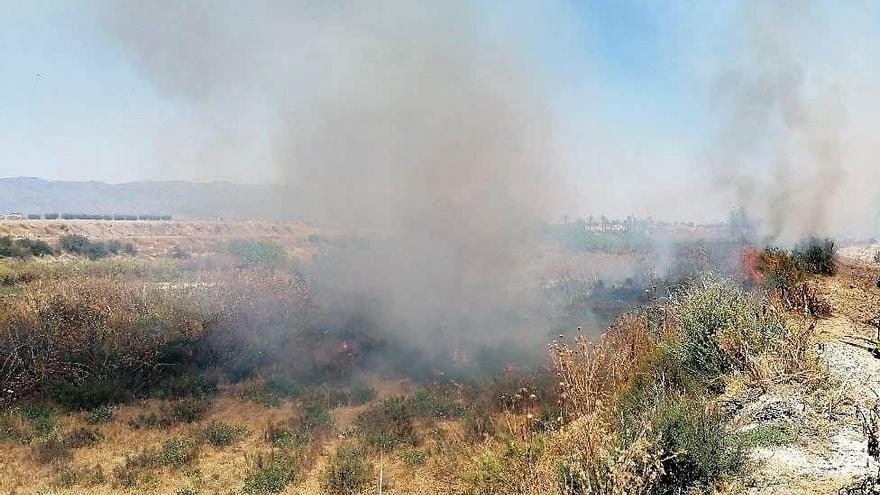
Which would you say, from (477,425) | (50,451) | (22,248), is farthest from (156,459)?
(22,248)

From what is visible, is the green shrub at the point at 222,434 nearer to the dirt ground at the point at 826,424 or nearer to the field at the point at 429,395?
the field at the point at 429,395

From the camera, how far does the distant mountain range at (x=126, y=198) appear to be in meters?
94.8

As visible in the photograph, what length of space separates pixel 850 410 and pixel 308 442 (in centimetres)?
672

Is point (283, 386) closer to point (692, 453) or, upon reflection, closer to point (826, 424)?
point (692, 453)

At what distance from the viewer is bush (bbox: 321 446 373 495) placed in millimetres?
6488

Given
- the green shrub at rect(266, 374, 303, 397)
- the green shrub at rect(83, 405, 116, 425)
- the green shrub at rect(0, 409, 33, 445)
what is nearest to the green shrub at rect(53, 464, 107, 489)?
the green shrub at rect(0, 409, 33, 445)

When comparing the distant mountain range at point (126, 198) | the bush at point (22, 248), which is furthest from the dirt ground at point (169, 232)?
the distant mountain range at point (126, 198)

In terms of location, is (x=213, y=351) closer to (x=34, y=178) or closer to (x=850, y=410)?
(x=850, y=410)

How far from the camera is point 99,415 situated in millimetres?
8898

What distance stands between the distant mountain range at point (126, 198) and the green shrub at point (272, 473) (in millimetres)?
75400

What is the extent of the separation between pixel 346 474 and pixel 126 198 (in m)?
154

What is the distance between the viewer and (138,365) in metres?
10.4

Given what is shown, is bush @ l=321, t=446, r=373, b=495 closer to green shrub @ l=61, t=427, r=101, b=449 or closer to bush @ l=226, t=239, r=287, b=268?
green shrub @ l=61, t=427, r=101, b=449

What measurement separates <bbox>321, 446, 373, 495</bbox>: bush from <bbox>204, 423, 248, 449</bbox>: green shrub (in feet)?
6.36
